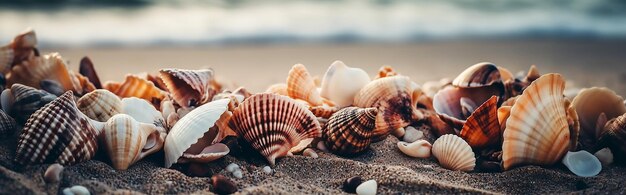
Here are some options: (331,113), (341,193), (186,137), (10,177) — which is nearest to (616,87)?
(331,113)

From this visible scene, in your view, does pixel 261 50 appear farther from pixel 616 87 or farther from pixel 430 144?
pixel 430 144

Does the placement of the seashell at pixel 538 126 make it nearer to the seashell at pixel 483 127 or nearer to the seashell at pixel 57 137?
the seashell at pixel 483 127

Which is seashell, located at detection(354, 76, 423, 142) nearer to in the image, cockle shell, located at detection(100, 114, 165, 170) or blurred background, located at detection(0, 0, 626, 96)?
cockle shell, located at detection(100, 114, 165, 170)

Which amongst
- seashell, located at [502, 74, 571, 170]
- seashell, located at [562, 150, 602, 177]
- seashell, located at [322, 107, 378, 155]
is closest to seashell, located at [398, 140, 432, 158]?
seashell, located at [322, 107, 378, 155]

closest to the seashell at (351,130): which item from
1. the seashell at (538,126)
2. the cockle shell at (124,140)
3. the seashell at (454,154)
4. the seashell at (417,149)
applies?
the seashell at (417,149)

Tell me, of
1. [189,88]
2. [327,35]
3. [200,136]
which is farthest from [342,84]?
[327,35]

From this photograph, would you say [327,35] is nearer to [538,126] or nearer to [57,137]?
[538,126]
